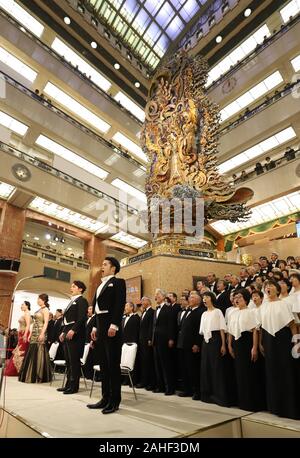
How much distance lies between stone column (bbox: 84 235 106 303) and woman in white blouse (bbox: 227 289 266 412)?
13123 mm

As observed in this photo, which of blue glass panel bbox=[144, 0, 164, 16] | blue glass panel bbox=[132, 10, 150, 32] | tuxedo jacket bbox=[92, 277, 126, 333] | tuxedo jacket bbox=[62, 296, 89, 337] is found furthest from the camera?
blue glass panel bbox=[132, 10, 150, 32]

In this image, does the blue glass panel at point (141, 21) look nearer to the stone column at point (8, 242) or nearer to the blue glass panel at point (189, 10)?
the blue glass panel at point (189, 10)

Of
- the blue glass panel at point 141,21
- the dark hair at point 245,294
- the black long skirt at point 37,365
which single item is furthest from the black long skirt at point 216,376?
the blue glass panel at point 141,21

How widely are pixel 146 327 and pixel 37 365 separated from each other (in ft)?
5.96

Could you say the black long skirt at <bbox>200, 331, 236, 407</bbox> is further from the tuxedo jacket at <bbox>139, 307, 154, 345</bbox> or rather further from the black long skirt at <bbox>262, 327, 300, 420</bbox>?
the tuxedo jacket at <bbox>139, 307, 154, 345</bbox>

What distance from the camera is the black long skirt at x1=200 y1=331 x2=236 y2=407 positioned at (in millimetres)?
3250

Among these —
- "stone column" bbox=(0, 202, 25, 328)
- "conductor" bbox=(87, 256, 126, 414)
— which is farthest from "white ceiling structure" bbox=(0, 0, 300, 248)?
"conductor" bbox=(87, 256, 126, 414)

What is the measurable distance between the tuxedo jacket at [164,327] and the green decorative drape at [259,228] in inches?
451

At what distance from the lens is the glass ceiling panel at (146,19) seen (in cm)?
1631

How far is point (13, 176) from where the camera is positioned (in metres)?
12.1

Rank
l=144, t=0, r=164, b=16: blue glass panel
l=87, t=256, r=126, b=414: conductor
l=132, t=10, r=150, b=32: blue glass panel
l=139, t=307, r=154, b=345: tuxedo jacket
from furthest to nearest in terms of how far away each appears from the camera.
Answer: l=132, t=10, r=150, b=32: blue glass panel
l=144, t=0, r=164, b=16: blue glass panel
l=139, t=307, r=154, b=345: tuxedo jacket
l=87, t=256, r=126, b=414: conductor

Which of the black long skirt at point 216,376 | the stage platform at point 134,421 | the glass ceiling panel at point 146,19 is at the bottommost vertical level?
the stage platform at point 134,421

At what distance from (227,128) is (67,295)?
11185mm
